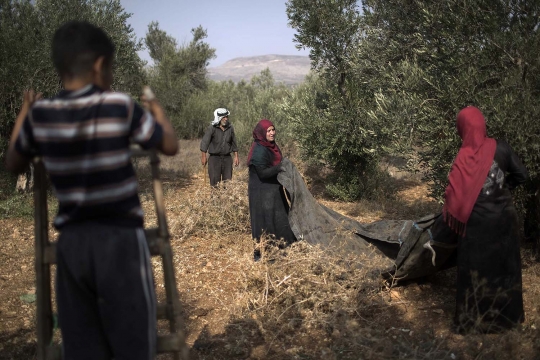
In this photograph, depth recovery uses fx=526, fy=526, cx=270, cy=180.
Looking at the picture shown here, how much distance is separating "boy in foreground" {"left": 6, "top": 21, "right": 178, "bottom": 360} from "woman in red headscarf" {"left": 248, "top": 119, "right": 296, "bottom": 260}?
4287mm

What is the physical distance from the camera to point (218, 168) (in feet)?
33.0

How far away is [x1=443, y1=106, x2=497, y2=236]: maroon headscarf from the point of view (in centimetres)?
433

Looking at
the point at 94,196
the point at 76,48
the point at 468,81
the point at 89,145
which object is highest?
the point at 76,48

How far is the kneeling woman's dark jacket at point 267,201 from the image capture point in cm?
650

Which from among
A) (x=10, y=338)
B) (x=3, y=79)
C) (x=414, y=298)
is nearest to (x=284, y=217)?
(x=414, y=298)

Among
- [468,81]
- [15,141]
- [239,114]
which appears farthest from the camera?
[239,114]

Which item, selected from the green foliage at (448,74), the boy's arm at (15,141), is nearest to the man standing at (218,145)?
the green foliage at (448,74)

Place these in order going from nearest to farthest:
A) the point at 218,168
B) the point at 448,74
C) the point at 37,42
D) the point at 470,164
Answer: the point at 470,164, the point at 448,74, the point at 218,168, the point at 37,42

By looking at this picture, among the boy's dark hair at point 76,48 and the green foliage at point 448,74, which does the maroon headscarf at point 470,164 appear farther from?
the boy's dark hair at point 76,48

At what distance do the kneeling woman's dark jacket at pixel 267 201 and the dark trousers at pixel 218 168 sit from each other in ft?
11.3

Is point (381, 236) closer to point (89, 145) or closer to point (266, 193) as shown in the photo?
point (266, 193)

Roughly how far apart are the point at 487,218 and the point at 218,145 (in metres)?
6.27

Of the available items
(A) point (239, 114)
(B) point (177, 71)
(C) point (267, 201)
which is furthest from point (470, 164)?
(B) point (177, 71)

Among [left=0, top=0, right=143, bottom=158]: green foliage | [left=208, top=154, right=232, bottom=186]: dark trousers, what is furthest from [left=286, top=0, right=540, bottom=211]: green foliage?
[left=0, top=0, right=143, bottom=158]: green foliage
